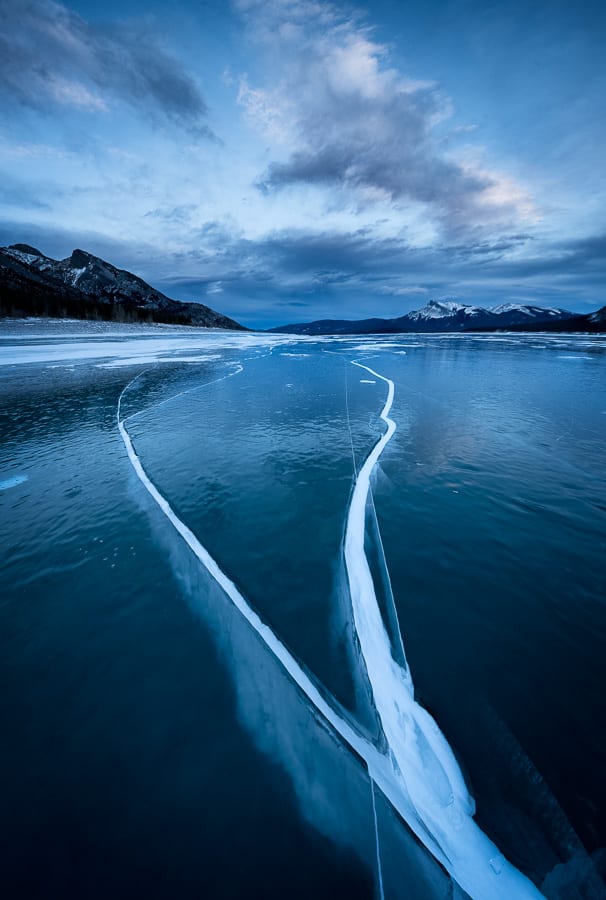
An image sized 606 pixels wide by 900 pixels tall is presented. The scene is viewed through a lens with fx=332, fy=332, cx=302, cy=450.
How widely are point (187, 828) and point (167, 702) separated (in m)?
0.75

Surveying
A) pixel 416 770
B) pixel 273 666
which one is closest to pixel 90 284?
pixel 273 666

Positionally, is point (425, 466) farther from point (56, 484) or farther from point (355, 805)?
point (56, 484)

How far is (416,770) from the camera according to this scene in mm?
2154

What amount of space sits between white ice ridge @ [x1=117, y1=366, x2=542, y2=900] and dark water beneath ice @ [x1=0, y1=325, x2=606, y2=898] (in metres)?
0.08

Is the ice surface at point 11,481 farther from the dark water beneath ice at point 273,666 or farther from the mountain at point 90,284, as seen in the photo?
the mountain at point 90,284

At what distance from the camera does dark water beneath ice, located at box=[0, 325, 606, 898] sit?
180 centimetres

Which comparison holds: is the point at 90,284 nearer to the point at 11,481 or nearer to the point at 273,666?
the point at 11,481

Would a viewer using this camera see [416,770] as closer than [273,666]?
Yes

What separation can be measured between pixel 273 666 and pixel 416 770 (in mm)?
1183

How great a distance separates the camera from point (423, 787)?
6.83 ft

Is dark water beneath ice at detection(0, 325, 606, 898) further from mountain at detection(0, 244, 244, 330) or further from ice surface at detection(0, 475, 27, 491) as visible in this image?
mountain at detection(0, 244, 244, 330)

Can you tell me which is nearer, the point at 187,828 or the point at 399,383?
the point at 187,828

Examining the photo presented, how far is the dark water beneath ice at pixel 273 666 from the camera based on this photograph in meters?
1.80

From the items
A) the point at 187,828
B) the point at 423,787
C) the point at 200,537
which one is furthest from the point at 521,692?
the point at 200,537
